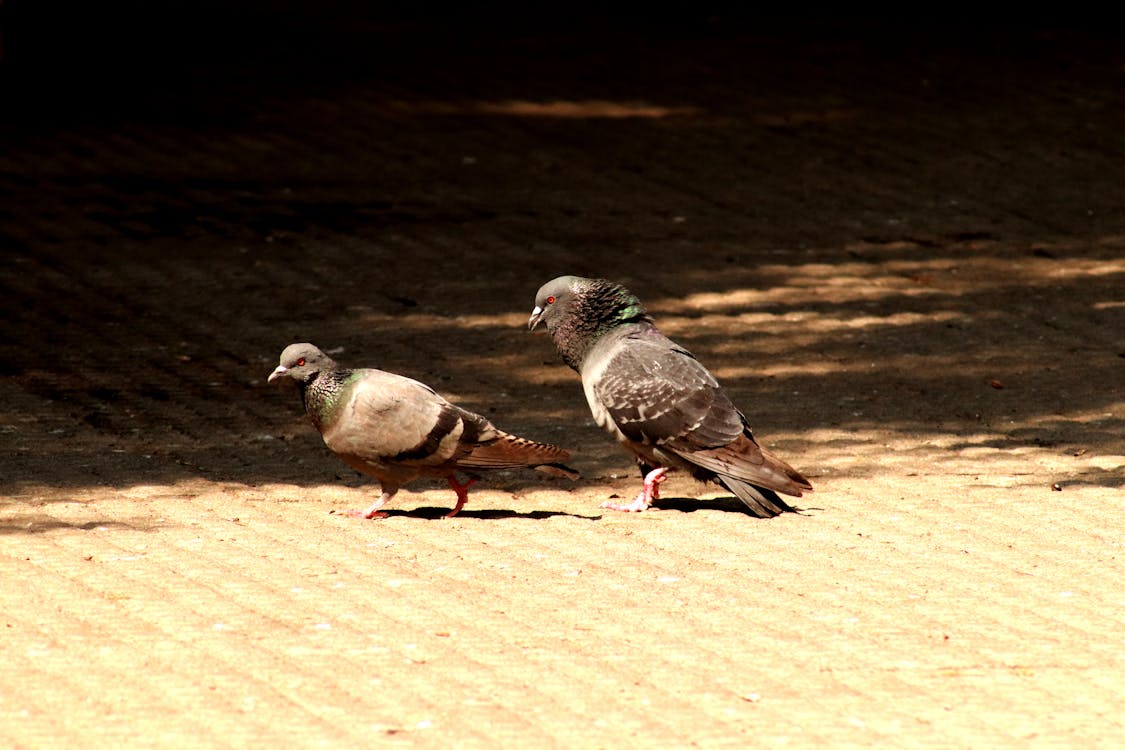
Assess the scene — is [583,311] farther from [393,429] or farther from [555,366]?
[555,366]

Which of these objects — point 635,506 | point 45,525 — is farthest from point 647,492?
point 45,525

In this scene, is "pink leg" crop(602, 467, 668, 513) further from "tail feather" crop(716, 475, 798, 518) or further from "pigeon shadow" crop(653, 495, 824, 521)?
Result: "tail feather" crop(716, 475, 798, 518)

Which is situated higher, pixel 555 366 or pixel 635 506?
pixel 635 506

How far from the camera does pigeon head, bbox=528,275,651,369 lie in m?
7.59

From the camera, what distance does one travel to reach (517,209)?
13344 mm

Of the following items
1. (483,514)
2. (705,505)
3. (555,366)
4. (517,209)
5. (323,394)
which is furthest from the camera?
(517,209)

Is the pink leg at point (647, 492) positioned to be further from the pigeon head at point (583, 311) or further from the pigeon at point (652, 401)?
the pigeon head at point (583, 311)

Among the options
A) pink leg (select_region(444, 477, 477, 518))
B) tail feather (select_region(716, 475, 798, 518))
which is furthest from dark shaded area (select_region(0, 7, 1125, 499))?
tail feather (select_region(716, 475, 798, 518))

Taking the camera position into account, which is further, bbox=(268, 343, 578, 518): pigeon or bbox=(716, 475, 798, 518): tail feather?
bbox=(716, 475, 798, 518): tail feather

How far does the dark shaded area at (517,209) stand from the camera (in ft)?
30.5

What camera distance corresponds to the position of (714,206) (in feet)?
44.3

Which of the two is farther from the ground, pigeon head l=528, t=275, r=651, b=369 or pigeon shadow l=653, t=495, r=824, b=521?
pigeon head l=528, t=275, r=651, b=369

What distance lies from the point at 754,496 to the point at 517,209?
6.41 m

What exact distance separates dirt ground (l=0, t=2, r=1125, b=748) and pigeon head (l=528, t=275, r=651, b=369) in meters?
0.74
